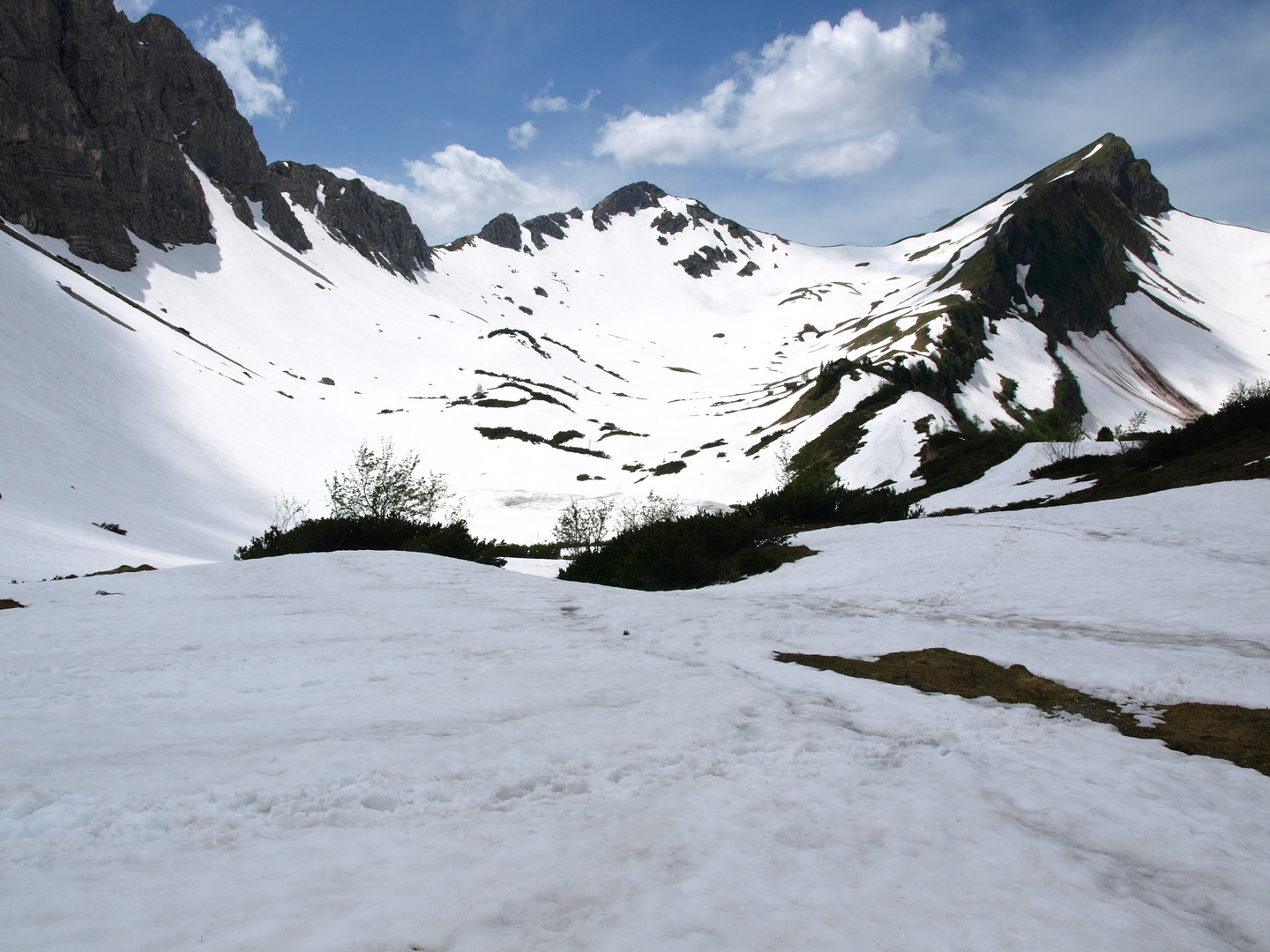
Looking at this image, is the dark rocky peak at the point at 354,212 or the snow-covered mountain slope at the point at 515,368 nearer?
the snow-covered mountain slope at the point at 515,368

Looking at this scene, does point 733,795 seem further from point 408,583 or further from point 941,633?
point 408,583

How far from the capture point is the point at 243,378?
1893 inches

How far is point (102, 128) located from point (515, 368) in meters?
53.5

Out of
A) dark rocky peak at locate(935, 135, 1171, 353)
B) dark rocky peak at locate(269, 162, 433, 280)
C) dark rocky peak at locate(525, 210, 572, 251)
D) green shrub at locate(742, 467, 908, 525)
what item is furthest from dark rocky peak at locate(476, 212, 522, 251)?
green shrub at locate(742, 467, 908, 525)

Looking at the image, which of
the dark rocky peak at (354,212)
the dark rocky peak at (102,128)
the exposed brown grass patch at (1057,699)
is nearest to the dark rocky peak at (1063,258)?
the exposed brown grass patch at (1057,699)

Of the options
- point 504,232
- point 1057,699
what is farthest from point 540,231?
point 1057,699

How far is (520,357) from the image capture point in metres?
91.3

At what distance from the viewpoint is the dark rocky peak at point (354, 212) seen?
120938 mm

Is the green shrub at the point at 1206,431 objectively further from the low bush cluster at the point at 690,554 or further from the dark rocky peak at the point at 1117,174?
the dark rocky peak at the point at 1117,174

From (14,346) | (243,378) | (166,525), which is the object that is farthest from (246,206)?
(166,525)

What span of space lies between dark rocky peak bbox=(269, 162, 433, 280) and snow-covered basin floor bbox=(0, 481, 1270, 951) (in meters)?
132

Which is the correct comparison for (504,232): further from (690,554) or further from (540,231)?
(690,554)

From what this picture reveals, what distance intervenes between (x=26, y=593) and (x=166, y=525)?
488 inches

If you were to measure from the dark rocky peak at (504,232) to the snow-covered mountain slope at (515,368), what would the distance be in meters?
18.1
